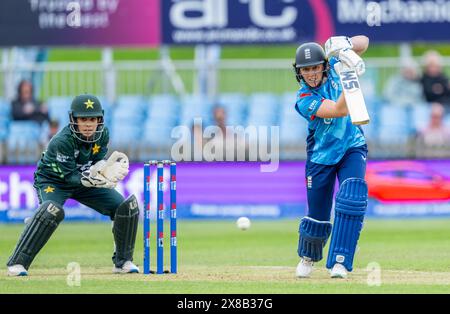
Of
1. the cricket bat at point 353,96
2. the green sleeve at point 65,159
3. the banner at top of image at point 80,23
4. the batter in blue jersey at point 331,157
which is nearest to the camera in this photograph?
the cricket bat at point 353,96

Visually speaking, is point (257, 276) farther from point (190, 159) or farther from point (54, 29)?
point (54, 29)

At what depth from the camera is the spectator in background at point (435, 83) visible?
18.2 metres

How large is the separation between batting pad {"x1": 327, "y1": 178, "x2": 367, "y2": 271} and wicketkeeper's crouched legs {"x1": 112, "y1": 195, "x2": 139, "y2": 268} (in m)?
1.78

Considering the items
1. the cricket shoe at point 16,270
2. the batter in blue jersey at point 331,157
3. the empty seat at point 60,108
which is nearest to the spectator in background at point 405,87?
the empty seat at point 60,108

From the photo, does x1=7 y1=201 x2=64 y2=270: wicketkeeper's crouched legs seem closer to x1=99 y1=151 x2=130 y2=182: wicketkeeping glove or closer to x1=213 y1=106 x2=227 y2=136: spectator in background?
x1=99 y1=151 x2=130 y2=182: wicketkeeping glove

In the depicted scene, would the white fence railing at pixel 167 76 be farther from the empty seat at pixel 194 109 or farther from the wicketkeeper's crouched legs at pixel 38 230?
the wicketkeeper's crouched legs at pixel 38 230

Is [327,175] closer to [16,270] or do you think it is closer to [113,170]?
[113,170]

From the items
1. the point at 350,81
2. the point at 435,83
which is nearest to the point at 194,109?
the point at 435,83

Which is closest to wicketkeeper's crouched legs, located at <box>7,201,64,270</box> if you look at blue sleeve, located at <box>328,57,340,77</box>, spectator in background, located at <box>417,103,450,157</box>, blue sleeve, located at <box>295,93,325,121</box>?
blue sleeve, located at <box>295,93,325,121</box>

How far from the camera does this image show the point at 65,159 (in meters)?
9.48

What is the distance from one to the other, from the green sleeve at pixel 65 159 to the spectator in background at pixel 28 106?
7981 millimetres

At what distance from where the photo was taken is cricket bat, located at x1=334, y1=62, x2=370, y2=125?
855cm

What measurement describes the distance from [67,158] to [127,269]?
3.62 ft

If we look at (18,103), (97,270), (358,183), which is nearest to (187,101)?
(18,103)
